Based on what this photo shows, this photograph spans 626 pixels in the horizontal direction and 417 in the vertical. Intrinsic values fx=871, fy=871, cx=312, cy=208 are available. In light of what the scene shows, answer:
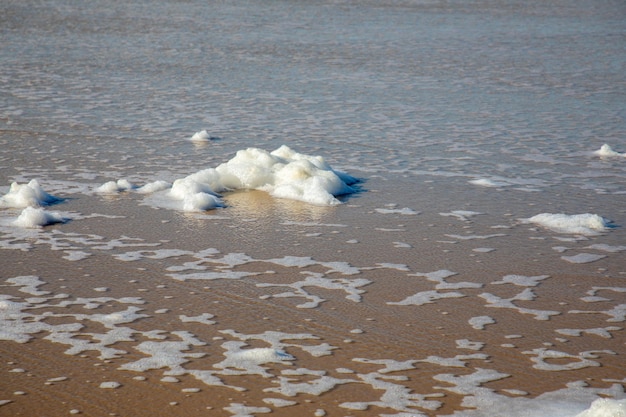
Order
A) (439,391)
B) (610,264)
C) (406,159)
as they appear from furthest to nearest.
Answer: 1. (406,159)
2. (610,264)
3. (439,391)

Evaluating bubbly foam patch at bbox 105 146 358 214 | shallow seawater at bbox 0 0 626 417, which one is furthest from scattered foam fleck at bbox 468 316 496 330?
bubbly foam patch at bbox 105 146 358 214

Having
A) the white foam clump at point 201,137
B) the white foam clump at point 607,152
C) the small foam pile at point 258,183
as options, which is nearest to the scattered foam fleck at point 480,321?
the small foam pile at point 258,183

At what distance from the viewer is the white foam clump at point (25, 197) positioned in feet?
15.9

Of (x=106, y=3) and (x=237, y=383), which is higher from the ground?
(x=106, y=3)

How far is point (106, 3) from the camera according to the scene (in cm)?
1966

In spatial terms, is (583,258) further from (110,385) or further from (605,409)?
(110,385)

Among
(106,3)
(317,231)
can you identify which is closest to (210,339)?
(317,231)

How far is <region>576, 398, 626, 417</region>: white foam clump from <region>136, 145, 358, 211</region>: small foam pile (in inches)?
103

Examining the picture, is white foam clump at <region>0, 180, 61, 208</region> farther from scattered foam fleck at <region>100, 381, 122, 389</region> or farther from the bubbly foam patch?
scattered foam fleck at <region>100, 381, 122, 389</region>

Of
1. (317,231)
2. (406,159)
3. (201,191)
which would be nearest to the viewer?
(317,231)

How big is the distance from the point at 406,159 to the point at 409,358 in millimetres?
3277

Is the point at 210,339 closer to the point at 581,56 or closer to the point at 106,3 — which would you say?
the point at 581,56

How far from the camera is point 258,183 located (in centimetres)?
541

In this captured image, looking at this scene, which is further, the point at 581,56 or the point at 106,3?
the point at 106,3
